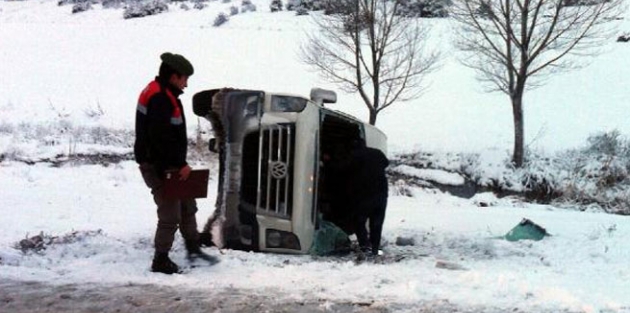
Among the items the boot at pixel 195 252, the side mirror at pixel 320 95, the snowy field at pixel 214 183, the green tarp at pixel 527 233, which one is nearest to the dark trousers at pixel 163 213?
the snowy field at pixel 214 183

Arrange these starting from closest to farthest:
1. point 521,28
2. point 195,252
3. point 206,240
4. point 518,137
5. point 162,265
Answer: point 162,265, point 195,252, point 206,240, point 521,28, point 518,137

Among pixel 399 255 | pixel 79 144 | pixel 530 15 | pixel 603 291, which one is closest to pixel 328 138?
pixel 399 255

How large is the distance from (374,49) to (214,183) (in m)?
6.16

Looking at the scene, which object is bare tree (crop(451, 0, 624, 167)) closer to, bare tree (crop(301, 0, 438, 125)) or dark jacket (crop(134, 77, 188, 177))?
bare tree (crop(301, 0, 438, 125))

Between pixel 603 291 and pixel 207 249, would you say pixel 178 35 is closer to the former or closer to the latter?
pixel 207 249

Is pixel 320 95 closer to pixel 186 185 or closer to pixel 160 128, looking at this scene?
pixel 186 185

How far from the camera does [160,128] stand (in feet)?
16.3

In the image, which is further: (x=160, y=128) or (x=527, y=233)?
(x=527, y=233)

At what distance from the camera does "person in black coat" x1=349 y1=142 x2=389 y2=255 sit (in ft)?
21.3

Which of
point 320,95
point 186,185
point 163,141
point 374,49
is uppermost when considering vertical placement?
point 374,49

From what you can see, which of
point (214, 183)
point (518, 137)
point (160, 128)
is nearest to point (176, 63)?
point (160, 128)

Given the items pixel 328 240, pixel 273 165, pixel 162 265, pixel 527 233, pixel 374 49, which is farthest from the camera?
pixel 374 49

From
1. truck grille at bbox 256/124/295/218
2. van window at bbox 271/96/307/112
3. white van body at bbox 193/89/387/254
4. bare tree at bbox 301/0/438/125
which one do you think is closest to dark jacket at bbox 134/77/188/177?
white van body at bbox 193/89/387/254

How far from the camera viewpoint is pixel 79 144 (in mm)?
14289
